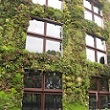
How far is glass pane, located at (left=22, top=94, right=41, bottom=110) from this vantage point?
33.1ft

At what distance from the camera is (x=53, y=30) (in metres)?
12.3

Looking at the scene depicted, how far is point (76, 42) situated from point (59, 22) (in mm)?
1611

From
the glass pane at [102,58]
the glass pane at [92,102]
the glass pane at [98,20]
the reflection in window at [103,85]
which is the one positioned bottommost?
the glass pane at [92,102]

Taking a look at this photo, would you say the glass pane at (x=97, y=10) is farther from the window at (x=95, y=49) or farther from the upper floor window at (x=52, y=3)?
the upper floor window at (x=52, y=3)

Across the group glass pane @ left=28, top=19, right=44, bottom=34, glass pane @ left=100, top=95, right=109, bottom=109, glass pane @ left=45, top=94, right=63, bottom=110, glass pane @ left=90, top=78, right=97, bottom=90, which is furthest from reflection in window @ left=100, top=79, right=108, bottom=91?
glass pane @ left=28, top=19, right=44, bottom=34

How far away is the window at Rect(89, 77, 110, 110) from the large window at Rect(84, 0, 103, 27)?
4.49 meters

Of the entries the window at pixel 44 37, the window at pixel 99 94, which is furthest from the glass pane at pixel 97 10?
the window at pixel 99 94

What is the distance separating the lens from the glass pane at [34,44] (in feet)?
36.6

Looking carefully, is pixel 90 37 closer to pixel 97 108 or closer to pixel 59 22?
pixel 59 22

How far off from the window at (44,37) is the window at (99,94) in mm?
3298

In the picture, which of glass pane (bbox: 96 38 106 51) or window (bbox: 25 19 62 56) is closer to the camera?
window (bbox: 25 19 62 56)

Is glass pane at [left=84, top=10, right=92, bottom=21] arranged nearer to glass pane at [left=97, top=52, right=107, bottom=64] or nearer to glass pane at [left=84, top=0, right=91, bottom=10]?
glass pane at [left=84, top=0, right=91, bottom=10]

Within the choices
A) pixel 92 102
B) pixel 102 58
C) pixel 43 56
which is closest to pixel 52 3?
pixel 43 56

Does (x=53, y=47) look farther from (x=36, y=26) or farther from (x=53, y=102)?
(x=53, y=102)
